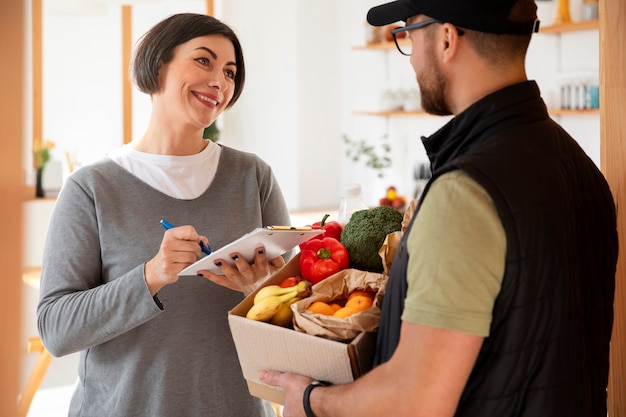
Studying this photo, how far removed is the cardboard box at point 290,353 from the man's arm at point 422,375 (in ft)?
0.27

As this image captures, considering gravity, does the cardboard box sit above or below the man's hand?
above

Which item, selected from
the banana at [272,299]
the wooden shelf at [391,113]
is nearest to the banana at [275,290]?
the banana at [272,299]

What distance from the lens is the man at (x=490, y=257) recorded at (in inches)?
38.2

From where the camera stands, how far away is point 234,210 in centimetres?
179

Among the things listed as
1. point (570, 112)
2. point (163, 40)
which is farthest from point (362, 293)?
point (570, 112)

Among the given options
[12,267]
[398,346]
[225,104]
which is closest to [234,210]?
[225,104]

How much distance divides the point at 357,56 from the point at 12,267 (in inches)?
234

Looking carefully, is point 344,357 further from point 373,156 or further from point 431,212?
point 373,156

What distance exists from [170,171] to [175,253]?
335 mm

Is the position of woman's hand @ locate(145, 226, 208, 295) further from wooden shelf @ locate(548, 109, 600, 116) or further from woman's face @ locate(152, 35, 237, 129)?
wooden shelf @ locate(548, 109, 600, 116)

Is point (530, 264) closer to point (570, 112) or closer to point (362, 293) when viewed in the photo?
point (362, 293)

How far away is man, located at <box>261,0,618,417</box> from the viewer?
3.18 ft

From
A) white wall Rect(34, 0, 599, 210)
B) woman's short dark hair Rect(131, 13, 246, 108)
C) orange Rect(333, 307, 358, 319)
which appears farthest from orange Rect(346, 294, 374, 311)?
white wall Rect(34, 0, 599, 210)

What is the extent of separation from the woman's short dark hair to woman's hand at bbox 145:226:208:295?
1.51 ft
